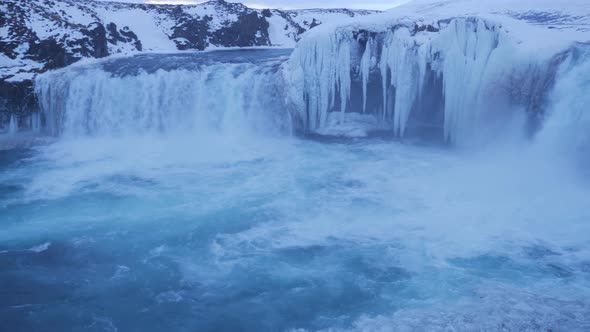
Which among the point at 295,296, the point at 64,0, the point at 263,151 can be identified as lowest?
the point at 295,296

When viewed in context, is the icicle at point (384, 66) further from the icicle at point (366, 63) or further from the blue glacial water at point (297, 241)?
the blue glacial water at point (297, 241)

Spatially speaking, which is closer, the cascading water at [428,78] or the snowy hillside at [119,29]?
the cascading water at [428,78]

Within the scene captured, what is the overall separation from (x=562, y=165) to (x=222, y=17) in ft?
72.4

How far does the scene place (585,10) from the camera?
12.6 metres

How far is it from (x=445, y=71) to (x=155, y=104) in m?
8.18

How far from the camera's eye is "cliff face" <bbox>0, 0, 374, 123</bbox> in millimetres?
14844

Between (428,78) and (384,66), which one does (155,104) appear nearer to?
(384,66)

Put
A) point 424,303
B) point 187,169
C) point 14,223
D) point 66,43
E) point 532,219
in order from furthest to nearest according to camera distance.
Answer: point 66,43 < point 187,169 < point 14,223 < point 532,219 < point 424,303

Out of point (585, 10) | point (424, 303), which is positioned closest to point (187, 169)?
point (424, 303)

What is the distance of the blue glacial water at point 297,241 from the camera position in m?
5.46

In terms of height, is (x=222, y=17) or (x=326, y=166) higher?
(x=222, y=17)

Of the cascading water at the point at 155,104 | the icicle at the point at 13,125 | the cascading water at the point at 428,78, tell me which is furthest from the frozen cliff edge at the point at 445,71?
the icicle at the point at 13,125

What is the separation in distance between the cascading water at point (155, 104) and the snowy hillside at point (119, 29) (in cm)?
158

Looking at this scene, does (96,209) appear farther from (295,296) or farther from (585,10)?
(585,10)
